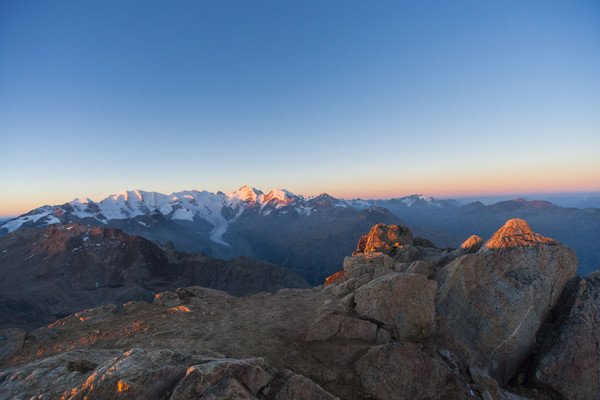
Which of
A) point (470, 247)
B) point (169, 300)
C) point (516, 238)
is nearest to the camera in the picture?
point (516, 238)

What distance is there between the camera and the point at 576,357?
1384 centimetres

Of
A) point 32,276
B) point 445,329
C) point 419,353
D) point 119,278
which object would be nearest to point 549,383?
point 445,329

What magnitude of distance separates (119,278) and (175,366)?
18652 cm

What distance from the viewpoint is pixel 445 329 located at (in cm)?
1480

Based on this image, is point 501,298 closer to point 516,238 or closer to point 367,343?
point 516,238

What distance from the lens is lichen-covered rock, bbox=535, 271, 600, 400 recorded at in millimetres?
13328

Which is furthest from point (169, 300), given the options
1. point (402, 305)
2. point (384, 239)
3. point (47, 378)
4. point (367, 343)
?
point (384, 239)

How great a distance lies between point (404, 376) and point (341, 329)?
3.61m

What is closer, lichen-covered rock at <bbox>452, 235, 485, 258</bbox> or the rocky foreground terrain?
the rocky foreground terrain

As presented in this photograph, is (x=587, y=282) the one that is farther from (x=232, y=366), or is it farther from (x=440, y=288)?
(x=232, y=366)

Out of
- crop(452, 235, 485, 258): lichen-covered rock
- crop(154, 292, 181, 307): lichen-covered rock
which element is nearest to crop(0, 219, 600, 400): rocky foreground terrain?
crop(154, 292, 181, 307): lichen-covered rock

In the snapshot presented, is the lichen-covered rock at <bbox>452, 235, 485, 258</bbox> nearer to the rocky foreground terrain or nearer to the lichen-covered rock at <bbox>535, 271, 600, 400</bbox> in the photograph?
the rocky foreground terrain

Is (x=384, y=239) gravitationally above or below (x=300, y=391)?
below

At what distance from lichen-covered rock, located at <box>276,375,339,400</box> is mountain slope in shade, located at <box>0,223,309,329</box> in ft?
485
